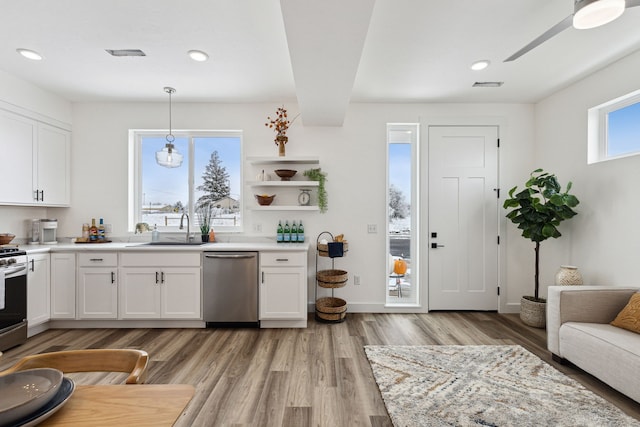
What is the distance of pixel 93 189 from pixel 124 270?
138cm

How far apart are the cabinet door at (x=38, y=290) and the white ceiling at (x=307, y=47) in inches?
79.2

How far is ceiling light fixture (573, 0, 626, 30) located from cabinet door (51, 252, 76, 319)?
4806 mm

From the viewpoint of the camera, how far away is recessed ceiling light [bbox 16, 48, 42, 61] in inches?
106

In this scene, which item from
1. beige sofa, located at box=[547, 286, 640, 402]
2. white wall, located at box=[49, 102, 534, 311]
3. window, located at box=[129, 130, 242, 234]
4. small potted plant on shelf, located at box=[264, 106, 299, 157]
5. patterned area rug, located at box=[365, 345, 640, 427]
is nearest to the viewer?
patterned area rug, located at box=[365, 345, 640, 427]

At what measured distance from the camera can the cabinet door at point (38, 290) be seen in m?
3.12

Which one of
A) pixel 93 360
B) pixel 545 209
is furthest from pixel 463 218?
pixel 93 360

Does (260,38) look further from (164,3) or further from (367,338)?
(367,338)

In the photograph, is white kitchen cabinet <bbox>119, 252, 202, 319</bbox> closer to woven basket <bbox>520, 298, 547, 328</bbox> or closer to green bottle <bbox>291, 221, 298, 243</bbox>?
green bottle <bbox>291, 221, 298, 243</bbox>

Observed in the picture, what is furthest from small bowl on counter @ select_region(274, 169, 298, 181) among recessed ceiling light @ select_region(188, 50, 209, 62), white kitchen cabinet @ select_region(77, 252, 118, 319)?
white kitchen cabinet @ select_region(77, 252, 118, 319)

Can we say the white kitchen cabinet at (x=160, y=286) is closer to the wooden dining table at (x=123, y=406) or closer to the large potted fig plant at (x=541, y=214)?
the wooden dining table at (x=123, y=406)

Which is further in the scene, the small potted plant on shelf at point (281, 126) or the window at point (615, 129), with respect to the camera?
the small potted plant on shelf at point (281, 126)

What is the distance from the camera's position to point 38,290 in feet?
10.5

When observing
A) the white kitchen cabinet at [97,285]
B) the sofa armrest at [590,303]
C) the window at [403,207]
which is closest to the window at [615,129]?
the sofa armrest at [590,303]

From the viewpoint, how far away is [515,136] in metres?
3.97
